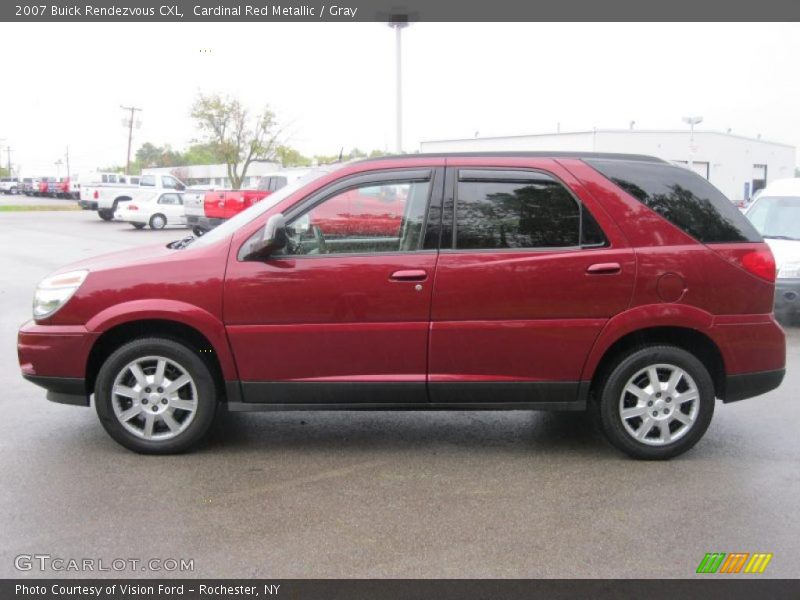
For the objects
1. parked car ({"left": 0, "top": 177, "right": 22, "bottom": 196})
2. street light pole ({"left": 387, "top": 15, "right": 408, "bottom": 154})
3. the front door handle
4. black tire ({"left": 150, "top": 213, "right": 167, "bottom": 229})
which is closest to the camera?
the front door handle

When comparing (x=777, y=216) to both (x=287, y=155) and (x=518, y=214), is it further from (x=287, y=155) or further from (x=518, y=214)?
(x=287, y=155)

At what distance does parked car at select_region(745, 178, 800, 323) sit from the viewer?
29.7 feet

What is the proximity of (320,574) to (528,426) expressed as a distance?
8.38 ft

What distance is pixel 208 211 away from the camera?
21.1 metres

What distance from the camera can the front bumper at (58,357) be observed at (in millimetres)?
4668

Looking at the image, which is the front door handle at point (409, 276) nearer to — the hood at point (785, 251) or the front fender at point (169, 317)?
the front fender at point (169, 317)

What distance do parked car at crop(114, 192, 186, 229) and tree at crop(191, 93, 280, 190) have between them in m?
21.0

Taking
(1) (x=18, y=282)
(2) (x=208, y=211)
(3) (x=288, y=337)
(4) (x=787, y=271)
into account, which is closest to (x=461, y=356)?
(3) (x=288, y=337)

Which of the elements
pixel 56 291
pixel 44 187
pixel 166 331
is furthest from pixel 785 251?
pixel 44 187

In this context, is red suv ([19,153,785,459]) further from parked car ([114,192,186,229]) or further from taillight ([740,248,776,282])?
parked car ([114,192,186,229])

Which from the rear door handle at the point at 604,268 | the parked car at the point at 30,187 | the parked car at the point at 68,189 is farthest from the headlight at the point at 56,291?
the parked car at the point at 30,187

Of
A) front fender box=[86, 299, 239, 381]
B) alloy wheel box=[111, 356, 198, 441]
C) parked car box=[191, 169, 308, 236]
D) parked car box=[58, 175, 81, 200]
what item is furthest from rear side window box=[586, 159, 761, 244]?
parked car box=[58, 175, 81, 200]

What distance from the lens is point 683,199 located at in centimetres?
480

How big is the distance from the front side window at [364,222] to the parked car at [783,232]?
17.8ft
